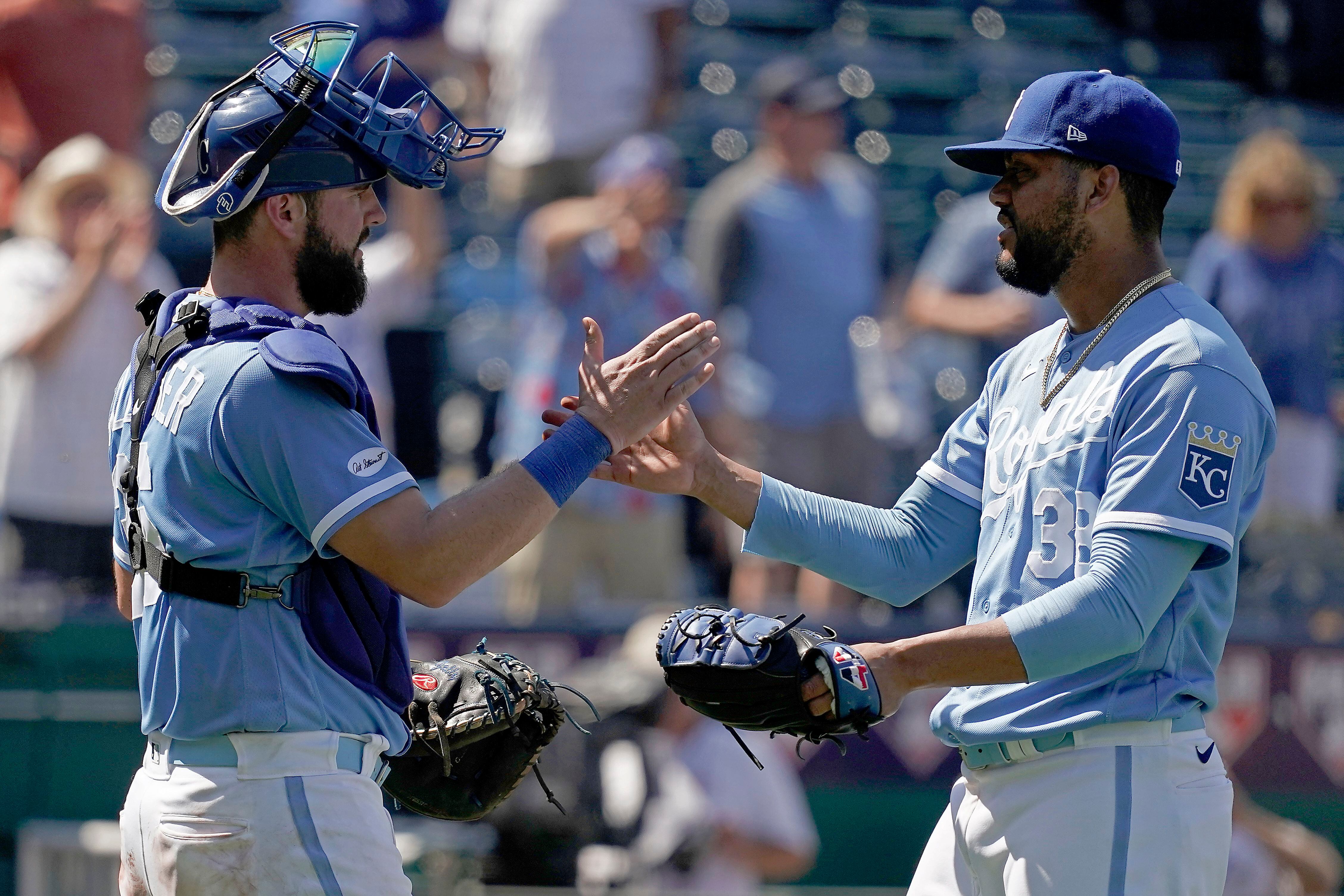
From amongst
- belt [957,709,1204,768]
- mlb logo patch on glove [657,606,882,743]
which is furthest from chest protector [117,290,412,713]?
belt [957,709,1204,768]

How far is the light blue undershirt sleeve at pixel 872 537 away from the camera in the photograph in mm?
3152

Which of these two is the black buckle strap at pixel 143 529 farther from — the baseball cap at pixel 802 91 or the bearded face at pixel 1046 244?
the baseball cap at pixel 802 91

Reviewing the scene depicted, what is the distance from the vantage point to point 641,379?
9.54ft

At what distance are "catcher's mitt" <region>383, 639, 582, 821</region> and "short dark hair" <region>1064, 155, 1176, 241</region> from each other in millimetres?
1381

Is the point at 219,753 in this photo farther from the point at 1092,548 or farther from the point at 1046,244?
the point at 1046,244

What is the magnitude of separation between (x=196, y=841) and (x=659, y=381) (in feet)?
3.61

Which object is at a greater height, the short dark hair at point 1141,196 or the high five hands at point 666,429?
the short dark hair at point 1141,196

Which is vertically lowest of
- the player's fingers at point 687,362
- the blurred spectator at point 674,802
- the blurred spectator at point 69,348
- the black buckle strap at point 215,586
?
the blurred spectator at point 674,802

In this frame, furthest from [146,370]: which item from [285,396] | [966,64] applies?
[966,64]

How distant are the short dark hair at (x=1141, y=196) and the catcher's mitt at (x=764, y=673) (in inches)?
36.7

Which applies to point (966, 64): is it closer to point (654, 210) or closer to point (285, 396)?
point (654, 210)

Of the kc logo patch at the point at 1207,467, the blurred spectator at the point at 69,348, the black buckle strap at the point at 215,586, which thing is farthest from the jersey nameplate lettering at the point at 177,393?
the blurred spectator at the point at 69,348

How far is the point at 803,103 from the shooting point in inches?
278

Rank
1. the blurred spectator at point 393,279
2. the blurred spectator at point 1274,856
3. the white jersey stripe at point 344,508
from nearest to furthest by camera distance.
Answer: the white jersey stripe at point 344,508 → the blurred spectator at point 1274,856 → the blurred spectator at point 393,279
